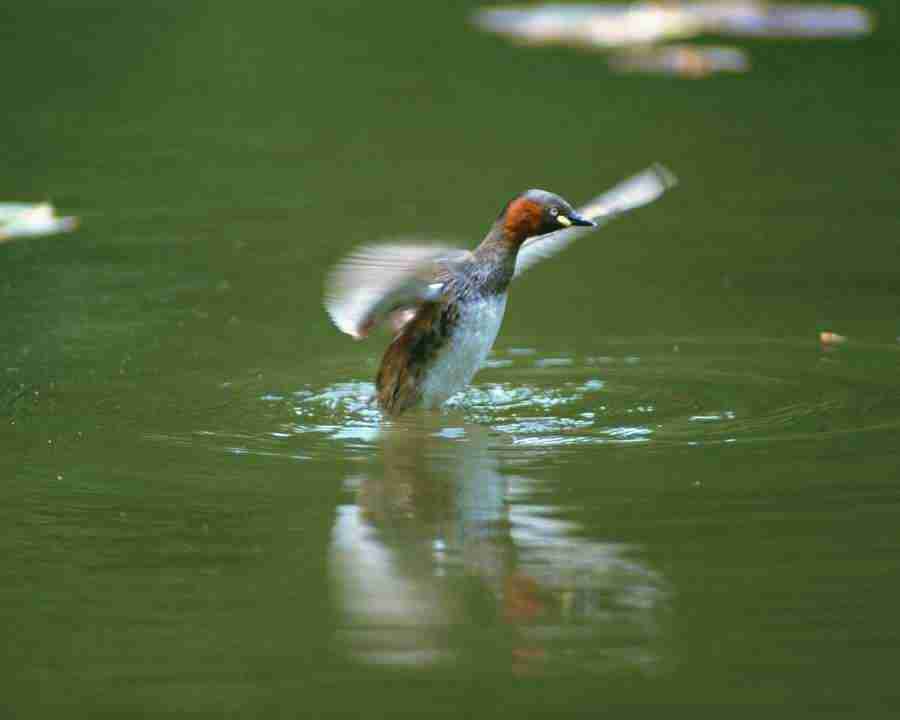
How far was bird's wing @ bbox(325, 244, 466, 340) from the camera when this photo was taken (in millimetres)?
6508

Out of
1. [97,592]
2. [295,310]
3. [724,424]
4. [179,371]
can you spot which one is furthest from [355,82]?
[97,592]

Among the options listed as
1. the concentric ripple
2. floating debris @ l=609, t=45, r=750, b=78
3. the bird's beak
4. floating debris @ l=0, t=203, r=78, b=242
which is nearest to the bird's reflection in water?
the concentric ripple

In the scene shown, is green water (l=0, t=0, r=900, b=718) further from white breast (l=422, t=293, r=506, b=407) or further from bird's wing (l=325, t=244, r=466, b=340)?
bird's wing (l=325, t=244, r=466, b=340)

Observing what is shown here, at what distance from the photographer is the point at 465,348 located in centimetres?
697

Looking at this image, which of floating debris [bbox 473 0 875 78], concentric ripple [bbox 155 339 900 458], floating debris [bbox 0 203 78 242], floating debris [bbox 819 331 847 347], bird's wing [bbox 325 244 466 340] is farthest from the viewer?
floating debris [bbox 473 0 875 78]

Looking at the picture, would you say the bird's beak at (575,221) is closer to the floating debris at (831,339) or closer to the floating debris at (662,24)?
the floating debris at (831,339)

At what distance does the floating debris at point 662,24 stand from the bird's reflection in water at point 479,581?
11.0 metres

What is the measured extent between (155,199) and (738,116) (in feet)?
15.0

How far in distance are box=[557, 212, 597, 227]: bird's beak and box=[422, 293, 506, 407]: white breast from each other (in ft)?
1.21

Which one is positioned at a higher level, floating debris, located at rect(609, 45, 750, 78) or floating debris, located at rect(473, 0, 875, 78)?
floating debris, located at rect(473, 0, 875, 78)

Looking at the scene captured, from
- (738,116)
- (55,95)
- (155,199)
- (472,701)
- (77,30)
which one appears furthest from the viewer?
(77,30)

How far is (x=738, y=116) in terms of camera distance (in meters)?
13.9

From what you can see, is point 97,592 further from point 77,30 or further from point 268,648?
point 77,30

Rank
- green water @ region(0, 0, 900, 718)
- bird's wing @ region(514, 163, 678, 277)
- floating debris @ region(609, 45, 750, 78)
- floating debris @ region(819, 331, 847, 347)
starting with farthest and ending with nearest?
floating debris @ region(609, 45, 750, 78) < floating debris @ region(819, 331, 847, 347) < bird's wing @ region(514, 163, 678, 277) < green water @ region(0, 0, 900, 718)
